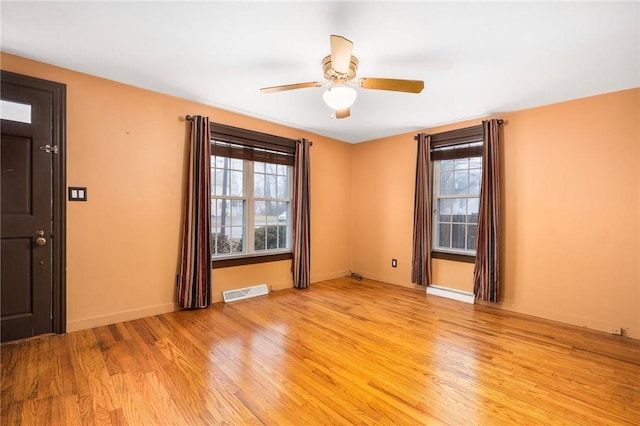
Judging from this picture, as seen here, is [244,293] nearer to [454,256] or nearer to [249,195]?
[249,195]

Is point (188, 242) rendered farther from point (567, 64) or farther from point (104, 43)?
point (567, 64)

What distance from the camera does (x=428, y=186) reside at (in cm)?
442

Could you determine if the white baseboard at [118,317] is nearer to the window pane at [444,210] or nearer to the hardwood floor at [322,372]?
the hardwood floor at [322,372]

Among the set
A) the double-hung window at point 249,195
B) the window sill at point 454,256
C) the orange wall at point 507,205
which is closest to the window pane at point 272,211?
the double-hung window at point 249,195

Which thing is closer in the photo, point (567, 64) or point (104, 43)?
point (104, 43)

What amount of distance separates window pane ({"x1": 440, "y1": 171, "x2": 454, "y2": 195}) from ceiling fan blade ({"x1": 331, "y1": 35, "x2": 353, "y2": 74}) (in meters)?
2.94

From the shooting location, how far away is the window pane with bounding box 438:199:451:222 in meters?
4.45

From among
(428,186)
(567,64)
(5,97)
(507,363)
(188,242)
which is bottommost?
(507,363)

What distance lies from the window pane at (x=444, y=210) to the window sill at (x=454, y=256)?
517mm

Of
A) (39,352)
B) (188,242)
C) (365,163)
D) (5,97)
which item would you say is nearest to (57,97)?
(5,97)

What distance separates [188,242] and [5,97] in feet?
6.64

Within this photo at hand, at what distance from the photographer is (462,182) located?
4297mm

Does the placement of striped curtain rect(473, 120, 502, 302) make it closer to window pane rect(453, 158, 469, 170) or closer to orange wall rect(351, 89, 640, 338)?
orange wall rect(351, 89, 640, 338)

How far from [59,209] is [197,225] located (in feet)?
4.16
